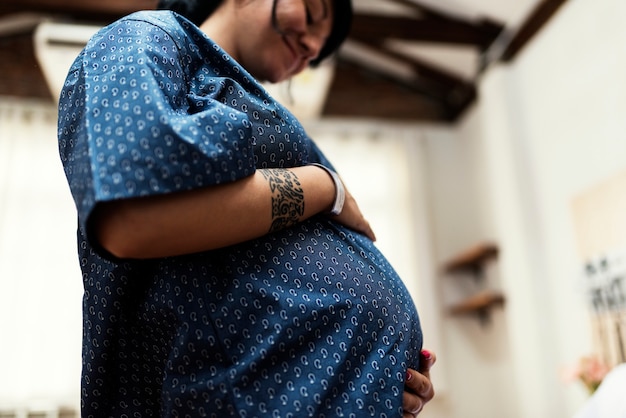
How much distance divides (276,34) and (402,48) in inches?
115

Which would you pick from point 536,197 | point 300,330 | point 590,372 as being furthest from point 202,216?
point 536,197

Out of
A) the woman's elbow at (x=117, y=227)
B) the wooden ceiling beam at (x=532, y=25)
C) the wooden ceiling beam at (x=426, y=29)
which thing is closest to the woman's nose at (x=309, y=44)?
the woman's elbow at (x=117, y=227)

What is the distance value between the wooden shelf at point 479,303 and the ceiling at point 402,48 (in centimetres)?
122

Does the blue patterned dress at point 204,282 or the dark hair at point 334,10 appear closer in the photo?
the blue patterned dress at point 204,282

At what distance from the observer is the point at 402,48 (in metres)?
3.63

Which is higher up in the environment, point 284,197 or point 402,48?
point 284,197

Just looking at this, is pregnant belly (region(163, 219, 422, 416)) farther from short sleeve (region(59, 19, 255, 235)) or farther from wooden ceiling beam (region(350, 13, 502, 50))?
wooden ceiling beam (region(350, 13, 502, 50))

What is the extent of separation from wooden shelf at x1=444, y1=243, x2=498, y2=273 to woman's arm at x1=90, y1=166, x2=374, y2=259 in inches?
108

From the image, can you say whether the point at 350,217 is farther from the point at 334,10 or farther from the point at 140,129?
the point at 334,10

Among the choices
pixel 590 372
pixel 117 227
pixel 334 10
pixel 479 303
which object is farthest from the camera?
pixel 479 303

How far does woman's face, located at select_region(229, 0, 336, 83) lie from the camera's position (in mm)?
848

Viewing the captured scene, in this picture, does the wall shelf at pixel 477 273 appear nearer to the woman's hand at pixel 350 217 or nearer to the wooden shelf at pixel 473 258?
the wooden shelf at pixel 473 258

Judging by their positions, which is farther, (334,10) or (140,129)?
(334,10)

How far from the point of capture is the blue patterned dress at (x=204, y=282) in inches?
19.6
